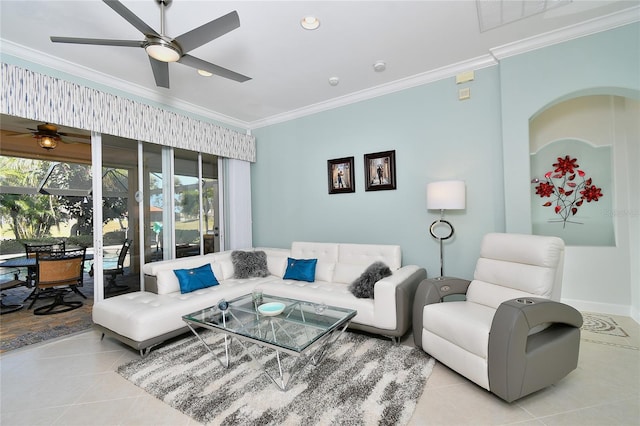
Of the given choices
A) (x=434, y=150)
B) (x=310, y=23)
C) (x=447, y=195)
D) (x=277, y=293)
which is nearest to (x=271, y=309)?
(x=277, y=293)

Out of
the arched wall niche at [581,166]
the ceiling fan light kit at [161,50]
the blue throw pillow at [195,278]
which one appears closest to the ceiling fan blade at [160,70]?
the ceiling fan light kit at [161,50]

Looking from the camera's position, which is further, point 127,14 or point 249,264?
point 249,264

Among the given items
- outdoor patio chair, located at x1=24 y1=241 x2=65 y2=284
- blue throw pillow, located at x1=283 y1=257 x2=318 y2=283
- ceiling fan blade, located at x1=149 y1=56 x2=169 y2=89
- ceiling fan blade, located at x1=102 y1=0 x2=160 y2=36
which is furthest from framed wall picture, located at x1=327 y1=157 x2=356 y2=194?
outdoor patio chair, located at x1=24 y1=241 x2=65 y2=284

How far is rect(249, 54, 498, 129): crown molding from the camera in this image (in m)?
3.12

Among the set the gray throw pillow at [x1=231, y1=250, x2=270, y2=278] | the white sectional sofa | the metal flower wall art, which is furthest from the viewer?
the gray throw pillow at [x1=231, y1=250, x2=270, y2=278]

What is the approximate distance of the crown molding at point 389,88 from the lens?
3115 millimetres

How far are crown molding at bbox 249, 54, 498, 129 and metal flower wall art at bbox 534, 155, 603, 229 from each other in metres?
1.60

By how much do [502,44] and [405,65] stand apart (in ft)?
3.04

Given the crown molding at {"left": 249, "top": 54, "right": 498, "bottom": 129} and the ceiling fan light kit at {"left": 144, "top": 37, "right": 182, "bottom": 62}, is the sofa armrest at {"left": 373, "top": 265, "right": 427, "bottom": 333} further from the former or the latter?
the ceiling fan light kit at {"left": 144, "top": 37, "right": 182, "bottom": 62}

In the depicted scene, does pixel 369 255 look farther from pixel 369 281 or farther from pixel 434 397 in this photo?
pixel 434 397

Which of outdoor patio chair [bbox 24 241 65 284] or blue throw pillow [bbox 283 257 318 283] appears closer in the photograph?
blue throw pillow [bbox 283 257 318 283]

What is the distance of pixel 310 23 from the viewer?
94.7 inches

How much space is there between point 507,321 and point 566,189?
108 inches

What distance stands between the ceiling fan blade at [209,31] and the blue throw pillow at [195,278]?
2.27 m
